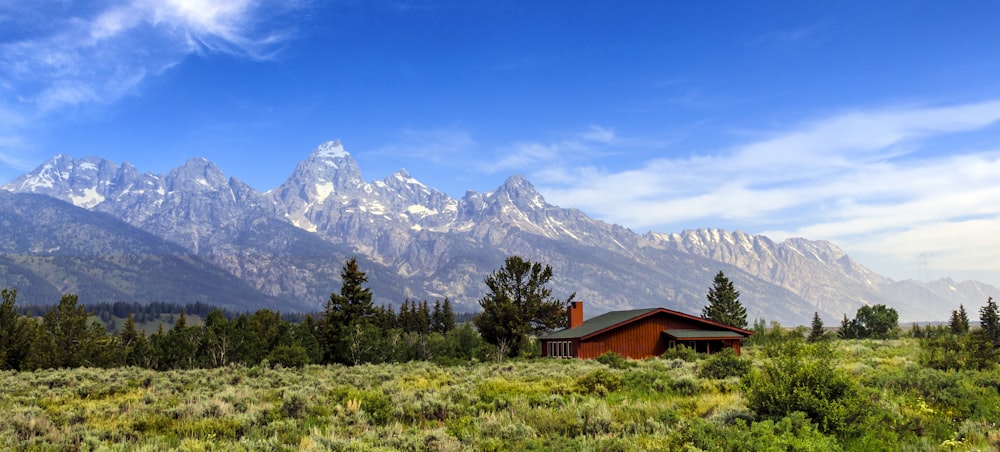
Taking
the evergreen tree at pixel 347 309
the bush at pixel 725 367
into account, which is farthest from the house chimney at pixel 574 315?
the bush at pixel 725 367

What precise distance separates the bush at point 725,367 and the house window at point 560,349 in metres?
27.2

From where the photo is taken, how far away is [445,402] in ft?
54.7

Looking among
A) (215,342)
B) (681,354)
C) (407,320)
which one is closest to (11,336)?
(215,342)

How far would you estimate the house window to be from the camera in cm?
5082

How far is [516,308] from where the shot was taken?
2362 inches

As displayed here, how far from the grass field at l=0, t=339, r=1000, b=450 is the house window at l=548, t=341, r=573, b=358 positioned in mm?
29536

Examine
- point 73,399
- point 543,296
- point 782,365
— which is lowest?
point 73,399

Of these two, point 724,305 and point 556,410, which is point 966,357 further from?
point 724,305

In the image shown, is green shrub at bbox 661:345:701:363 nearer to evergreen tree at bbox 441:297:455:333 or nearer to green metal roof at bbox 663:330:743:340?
green metal roof at bbox 663:330:743:340

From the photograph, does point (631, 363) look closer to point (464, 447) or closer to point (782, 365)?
point (782, 365)

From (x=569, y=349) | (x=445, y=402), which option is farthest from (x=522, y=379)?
(x=569, y=349)

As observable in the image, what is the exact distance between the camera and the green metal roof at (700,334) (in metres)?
48.4

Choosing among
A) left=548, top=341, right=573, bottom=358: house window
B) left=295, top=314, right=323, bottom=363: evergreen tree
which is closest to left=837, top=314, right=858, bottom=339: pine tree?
left=548, top=341, right=573, bottom=358: house window

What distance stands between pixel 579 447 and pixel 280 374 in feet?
70.6
